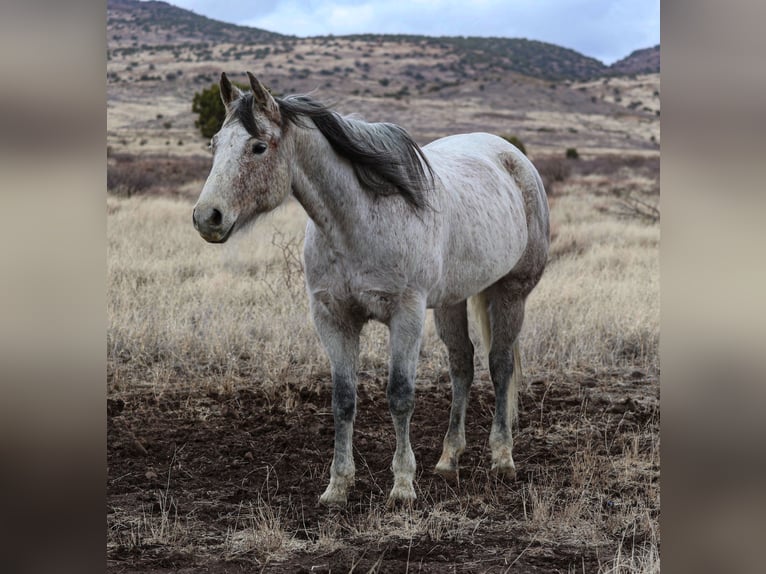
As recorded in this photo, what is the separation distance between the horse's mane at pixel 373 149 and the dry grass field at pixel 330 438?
741 millimetres

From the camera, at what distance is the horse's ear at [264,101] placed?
11.8ft

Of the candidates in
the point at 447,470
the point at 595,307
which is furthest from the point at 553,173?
the point at 447,470

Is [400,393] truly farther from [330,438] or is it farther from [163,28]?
[163,28]

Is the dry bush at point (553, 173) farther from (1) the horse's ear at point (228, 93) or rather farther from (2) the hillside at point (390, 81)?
(1) the horse's ear at point (228, 93)

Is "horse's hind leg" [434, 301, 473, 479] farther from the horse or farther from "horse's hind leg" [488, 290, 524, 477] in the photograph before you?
"horse's hind leg" [488, 290, 524, 477]

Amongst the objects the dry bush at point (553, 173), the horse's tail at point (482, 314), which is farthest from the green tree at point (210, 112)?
the horse's tail at point (482, 314)

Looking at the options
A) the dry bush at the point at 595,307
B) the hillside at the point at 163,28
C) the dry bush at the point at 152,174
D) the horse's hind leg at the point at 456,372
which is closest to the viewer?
the horse's hind leg at the point at 456,372

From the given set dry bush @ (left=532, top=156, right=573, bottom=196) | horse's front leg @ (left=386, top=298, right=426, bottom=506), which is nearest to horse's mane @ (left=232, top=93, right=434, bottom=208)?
horse's front leg @ (left=386, top=298, right=426, bottom=506)

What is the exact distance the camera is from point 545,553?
372cm

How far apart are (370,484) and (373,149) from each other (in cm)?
193

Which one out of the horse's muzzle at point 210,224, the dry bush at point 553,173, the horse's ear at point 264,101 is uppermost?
the dry bush at point 553,173

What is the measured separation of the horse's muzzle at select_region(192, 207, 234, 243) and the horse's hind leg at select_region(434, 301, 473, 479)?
7.10 ft

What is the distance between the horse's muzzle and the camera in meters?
3.38
